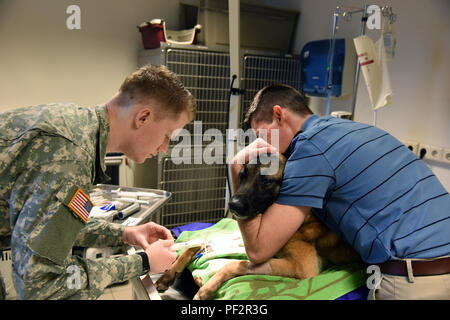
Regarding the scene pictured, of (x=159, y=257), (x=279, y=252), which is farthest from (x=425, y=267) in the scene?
(x=159, y=257)

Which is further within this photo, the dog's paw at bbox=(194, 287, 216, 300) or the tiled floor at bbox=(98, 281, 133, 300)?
the dog's paw at bbox=(194, 287, 216, 300)

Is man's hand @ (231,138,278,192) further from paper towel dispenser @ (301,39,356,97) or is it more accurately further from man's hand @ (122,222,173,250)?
paper towel dispenser @ (301,39,356,97)

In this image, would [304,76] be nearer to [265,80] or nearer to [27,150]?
[265,80]

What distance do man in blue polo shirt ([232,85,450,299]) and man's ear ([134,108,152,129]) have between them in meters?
0.48

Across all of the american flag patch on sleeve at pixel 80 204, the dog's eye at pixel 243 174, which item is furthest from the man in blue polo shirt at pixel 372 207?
the american flag patch on sleeve at pixel 80 204

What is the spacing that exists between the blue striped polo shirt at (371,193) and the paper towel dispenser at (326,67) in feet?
5.07

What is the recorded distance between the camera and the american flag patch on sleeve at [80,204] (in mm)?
817

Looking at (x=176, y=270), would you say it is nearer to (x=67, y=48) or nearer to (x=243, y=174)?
(x=243, y=174)

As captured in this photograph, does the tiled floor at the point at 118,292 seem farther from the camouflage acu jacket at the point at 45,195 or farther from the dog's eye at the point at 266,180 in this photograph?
the dog's eye at the point at 266,180

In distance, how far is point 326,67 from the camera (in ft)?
8.86

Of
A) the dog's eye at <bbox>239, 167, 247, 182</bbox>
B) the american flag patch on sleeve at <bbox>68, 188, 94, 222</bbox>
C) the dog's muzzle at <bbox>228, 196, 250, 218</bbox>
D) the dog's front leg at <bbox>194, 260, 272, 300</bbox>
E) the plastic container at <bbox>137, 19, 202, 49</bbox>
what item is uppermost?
the plastic container at <bbox>137, 19, 202, 49</bbox>

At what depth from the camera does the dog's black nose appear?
122 centimetres

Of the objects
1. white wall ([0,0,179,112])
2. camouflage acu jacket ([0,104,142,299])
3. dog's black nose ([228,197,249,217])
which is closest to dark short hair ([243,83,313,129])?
dog's black nose ([228,197,249,217])
